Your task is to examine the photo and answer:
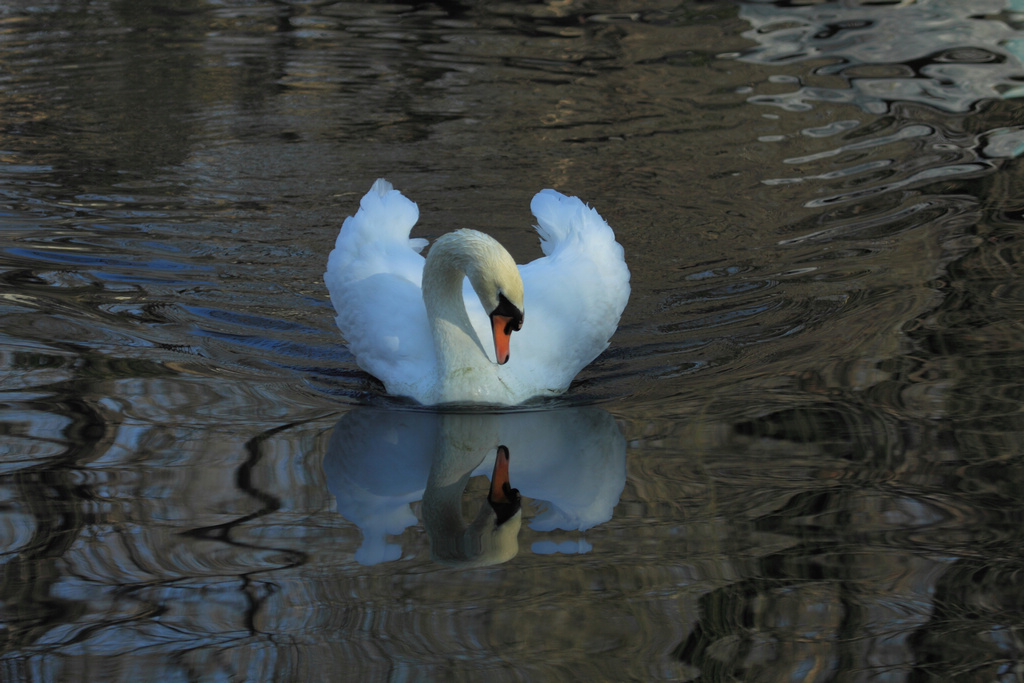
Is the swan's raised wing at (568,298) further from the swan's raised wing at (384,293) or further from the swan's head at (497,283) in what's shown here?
the swan's raised wing at (384,293)

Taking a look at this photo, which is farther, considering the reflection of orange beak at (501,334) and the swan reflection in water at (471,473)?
the reflection of orange beak at (501,334)

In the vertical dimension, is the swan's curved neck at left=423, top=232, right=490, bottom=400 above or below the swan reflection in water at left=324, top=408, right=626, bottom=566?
above

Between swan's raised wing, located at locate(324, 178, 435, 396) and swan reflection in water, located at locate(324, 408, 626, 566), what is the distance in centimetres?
26

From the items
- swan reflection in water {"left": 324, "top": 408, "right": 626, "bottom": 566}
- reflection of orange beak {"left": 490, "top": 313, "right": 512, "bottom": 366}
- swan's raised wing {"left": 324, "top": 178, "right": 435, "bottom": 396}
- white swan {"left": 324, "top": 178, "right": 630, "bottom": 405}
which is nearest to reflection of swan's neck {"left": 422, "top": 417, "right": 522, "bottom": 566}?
swan reflection in water {"left": 324, "top": 408, "right": 626, "bottom": 566}

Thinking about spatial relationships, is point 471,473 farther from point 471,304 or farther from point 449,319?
point 471,304

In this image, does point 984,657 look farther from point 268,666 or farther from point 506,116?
point 506,116

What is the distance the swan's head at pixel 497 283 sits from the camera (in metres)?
4.59

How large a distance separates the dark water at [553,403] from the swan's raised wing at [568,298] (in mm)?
209

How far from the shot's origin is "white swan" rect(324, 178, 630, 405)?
187 inches

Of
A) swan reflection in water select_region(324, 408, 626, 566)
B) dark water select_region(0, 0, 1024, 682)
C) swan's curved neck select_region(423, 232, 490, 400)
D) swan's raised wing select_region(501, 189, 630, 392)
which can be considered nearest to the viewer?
dark water select_region(0, 0, 1024, 682)

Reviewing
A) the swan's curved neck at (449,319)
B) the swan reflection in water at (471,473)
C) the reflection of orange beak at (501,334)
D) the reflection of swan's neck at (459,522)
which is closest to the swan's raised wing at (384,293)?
the swan's curved neck at (449,319)

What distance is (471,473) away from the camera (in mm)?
4254

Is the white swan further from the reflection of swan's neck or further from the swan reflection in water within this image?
the reflection of swan's neck

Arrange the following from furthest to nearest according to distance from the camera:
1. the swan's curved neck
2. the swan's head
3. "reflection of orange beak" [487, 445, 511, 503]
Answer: the swan's curved neck < the swan's head < "reflection of orange beak" [487, 445, 511, 503]
